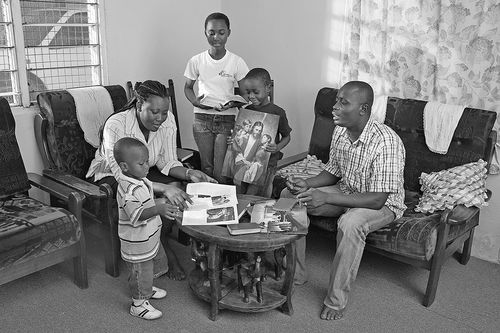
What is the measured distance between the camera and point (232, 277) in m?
2.60

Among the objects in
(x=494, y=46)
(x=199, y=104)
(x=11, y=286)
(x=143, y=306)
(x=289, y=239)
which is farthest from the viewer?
(x=199, y=104)

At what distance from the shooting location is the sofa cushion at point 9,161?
2.76 metres

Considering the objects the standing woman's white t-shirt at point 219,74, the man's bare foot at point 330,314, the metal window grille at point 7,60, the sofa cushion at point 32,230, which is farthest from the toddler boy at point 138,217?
the metal window grille at point 7,60

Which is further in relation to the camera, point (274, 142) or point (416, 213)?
point (274, 142)

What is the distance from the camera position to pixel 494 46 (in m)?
2.92

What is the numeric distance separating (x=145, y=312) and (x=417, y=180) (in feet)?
5.68

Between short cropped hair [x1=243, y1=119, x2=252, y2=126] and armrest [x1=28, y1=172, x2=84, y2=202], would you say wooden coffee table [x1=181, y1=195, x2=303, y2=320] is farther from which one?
armrest [x1=28, y1=172, x2=84, y2=202]

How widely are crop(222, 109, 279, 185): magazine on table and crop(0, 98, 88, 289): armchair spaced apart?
2.96 ft

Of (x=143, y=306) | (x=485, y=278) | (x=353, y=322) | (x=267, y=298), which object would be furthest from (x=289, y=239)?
(x=485, y=278)

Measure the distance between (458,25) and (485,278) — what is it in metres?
1.46

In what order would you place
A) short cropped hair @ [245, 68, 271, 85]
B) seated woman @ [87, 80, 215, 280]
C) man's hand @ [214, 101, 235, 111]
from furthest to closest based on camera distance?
man's hand @ [214, 101, 235, 111] < short cropped hair @ [245, 68, 271, 85] < seated woman @ [87, 80, 215, 280]

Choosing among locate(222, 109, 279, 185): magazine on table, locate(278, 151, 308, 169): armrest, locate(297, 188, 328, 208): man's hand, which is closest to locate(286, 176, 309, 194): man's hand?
locate(297, 188, 328, 208): man's hand

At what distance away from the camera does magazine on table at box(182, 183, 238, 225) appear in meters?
2.35

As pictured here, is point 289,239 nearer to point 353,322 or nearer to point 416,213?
point 353,322
